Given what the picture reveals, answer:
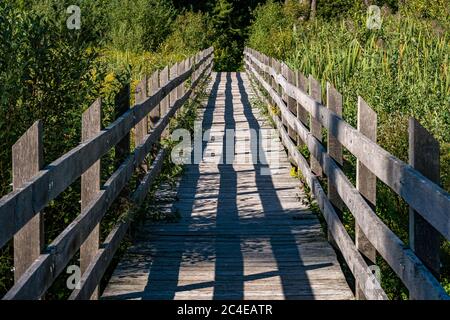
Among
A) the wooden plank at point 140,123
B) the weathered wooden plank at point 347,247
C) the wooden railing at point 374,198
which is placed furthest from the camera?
the wooden plank at point 140,123

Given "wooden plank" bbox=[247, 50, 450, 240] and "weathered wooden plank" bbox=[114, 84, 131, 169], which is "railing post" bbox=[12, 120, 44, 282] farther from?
"weathered wooden plank" bbox=[114, 84, 131, 169]

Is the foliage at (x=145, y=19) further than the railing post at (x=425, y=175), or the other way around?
the foliage at (x=145, y=19)

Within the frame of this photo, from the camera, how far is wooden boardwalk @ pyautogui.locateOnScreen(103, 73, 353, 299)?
569cm

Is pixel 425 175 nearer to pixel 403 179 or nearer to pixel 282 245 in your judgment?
pixel 403 179

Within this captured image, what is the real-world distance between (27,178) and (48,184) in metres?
0.16

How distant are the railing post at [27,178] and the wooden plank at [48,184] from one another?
60mm

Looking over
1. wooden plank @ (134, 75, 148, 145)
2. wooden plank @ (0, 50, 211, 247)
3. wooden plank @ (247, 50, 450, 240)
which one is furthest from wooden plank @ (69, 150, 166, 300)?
wooden plank @ (247, 50, 450, 240)

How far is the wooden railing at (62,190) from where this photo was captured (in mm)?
3426

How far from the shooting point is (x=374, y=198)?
17.4 feet

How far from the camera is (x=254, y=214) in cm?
821

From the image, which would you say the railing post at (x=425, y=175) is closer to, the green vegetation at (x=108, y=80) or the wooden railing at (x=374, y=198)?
the wooden railing at (x=374, y=198)

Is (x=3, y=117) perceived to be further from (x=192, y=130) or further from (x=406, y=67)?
(x=192, y=130)

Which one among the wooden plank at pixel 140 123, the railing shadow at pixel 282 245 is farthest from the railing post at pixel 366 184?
the wooden plank at pixel 140 123

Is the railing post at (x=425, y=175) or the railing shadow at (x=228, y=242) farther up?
the railing post at (x=425, y=175)
